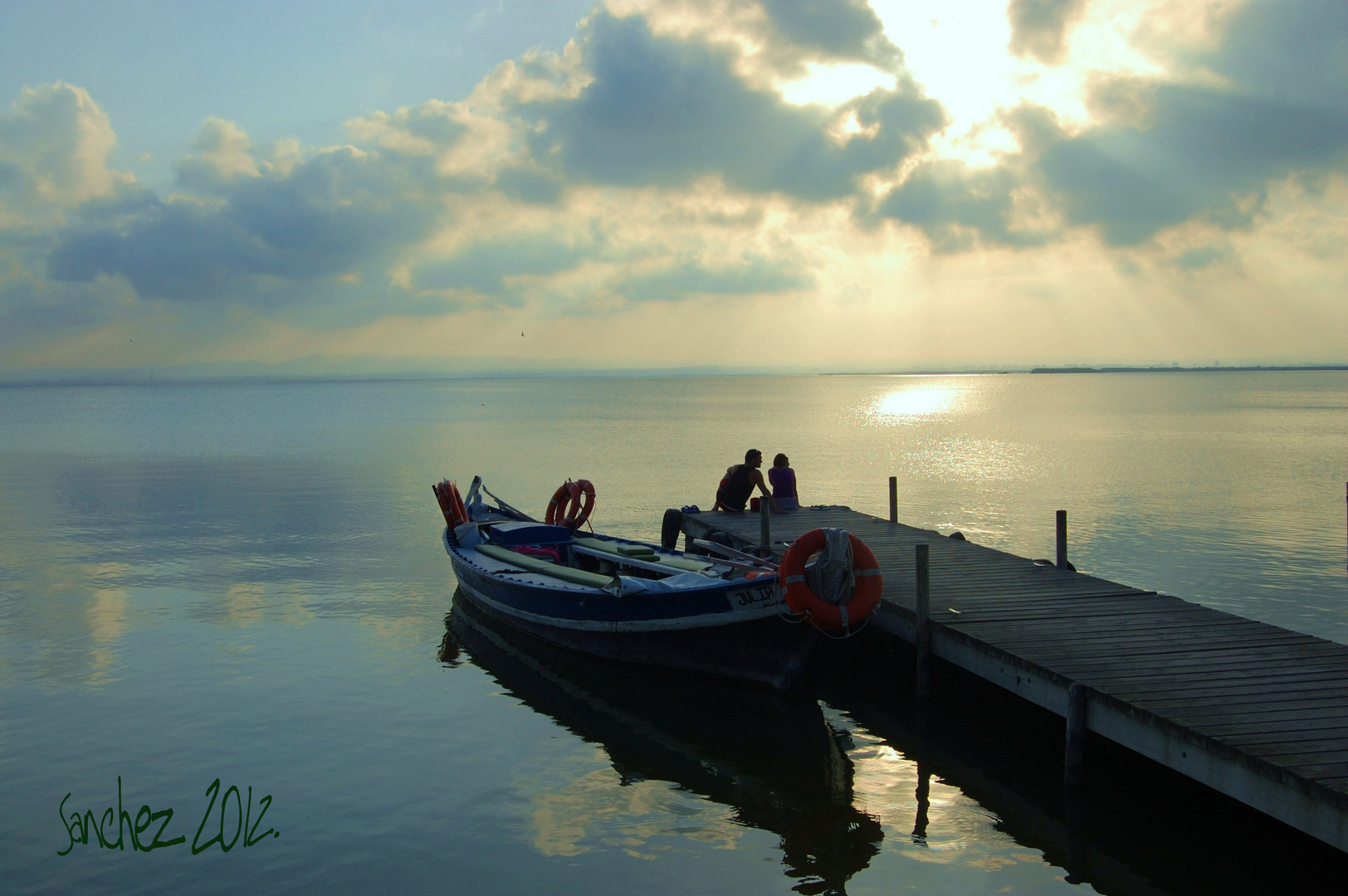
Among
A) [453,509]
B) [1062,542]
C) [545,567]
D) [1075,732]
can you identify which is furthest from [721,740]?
[453,509]

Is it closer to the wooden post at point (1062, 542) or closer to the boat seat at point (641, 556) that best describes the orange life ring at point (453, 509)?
the boat seat at point (641, 556)

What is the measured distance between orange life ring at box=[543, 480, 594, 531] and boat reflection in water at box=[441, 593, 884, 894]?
4.30 meters

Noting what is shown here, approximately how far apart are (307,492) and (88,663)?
2102 cm

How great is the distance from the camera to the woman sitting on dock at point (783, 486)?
2066cm

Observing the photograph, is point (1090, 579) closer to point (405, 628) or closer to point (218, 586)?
point (405, 628)

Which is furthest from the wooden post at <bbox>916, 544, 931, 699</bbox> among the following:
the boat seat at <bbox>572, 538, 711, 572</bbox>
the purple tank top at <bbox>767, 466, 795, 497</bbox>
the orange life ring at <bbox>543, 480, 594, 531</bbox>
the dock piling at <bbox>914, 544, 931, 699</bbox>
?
the orange life ring at <bbox>543, 480, 594, 531</bbox>

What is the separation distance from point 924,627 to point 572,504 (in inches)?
376

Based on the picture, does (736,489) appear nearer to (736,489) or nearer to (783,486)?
(736,489)

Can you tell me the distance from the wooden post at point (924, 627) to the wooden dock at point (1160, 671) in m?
0.03

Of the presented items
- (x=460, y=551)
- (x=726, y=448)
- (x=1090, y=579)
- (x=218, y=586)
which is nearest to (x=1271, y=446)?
(x=726, y=448)

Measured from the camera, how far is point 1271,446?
52.0 meters

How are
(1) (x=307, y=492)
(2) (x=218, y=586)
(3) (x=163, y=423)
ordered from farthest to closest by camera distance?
(3) (x=163, y=423) < (1) (x=307, y=492) < (2) (x=218, y=586)

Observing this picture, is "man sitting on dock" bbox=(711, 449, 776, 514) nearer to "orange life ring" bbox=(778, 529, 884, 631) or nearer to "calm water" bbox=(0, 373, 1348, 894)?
"calm water" bbox=(0, 373, 1348, 894)

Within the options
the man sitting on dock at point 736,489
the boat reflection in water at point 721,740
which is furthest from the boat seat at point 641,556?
the man sitting on dock at point 736,489
